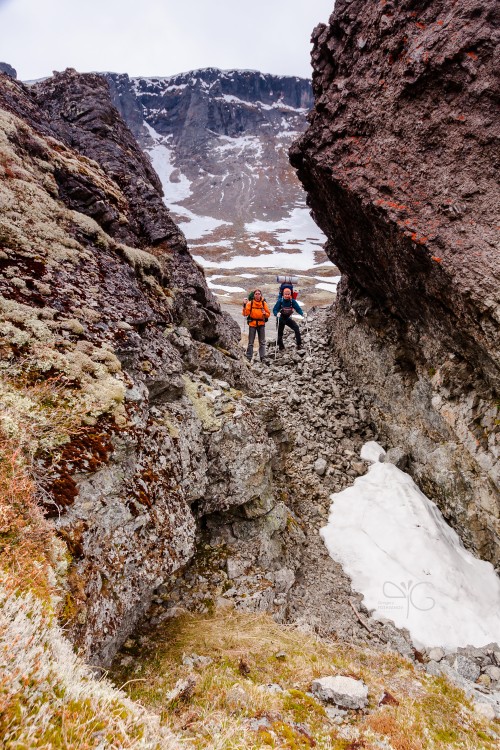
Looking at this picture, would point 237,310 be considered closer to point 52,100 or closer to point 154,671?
point 52,100

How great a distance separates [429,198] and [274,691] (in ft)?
37.8

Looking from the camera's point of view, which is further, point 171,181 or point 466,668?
point 171,181

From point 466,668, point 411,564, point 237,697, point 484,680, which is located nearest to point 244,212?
point 411,564

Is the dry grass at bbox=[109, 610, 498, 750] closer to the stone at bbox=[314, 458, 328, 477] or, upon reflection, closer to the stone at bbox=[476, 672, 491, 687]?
the stone at bbox=[476, 672, 491, 687]

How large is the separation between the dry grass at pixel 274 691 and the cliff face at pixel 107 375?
890mm

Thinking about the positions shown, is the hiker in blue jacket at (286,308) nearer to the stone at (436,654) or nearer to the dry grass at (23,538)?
the stone at (436,654)

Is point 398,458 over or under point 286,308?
under

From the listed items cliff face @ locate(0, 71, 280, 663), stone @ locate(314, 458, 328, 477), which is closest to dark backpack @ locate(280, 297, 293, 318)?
cliff face @ locate(0, 71, 280, 663)

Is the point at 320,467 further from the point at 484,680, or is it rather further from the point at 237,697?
the point at 237,697

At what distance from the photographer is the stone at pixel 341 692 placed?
5375 mm

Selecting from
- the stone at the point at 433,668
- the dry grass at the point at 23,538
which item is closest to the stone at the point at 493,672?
the stone at the point at 433,668

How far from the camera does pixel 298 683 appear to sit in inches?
228

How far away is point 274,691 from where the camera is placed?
5406 mm

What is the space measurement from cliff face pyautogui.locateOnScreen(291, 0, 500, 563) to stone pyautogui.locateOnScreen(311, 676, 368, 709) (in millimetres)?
6864
